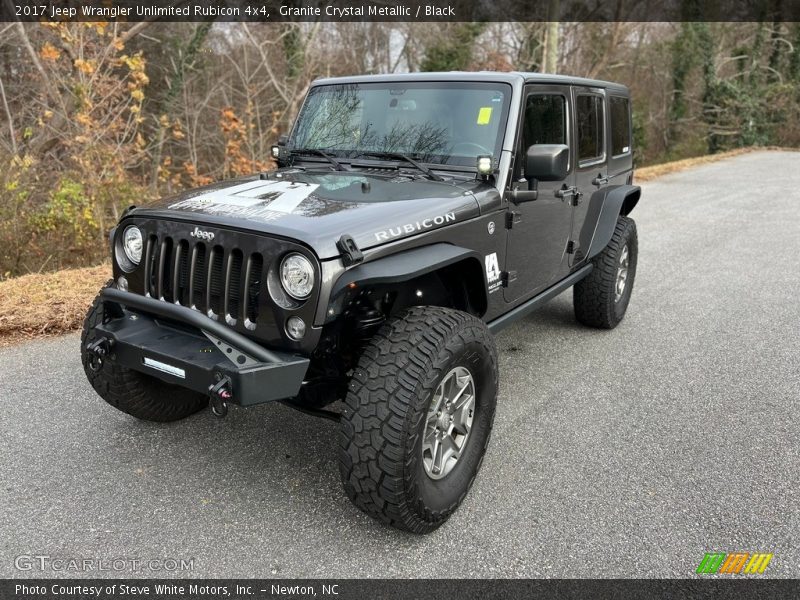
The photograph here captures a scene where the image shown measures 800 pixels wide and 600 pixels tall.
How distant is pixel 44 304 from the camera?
5.25 metres

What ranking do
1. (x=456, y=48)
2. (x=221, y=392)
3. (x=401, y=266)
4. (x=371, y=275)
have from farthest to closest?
(x=456, y=48) → (x=401, y=266) → (x=371, y=275) → (x=221, y=392)

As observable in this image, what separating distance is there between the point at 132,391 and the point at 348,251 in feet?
5.38

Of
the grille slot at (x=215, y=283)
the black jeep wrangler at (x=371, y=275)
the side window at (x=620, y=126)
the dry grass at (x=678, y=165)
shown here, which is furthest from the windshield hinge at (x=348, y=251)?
the dry grass at (x=678, y=165)

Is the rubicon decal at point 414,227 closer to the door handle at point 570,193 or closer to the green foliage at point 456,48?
the door handle at point 570,193

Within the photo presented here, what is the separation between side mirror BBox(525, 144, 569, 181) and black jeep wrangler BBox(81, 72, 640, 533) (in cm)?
1

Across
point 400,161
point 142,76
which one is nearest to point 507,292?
point 400,161

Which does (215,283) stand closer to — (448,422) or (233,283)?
(233,283)

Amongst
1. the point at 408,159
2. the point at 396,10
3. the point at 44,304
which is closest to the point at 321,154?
the point at 408,159

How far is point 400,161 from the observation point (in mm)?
3568

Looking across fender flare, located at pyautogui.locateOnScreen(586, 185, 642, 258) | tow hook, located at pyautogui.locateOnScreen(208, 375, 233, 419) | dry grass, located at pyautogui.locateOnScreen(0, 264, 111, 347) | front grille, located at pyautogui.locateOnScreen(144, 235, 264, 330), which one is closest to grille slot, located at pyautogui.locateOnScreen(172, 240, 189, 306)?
front grille, located at pyautogui.locateOnScreen(144, 235, 264, 330)

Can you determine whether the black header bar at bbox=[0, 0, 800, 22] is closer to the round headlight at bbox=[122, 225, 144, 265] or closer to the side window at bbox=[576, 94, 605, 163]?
the round headlight at bbox=[122, 225, 144, 265]

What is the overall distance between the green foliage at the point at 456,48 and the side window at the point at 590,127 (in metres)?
17.3

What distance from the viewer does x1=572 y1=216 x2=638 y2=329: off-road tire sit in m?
5.00

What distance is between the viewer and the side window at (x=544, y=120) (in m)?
3.66
